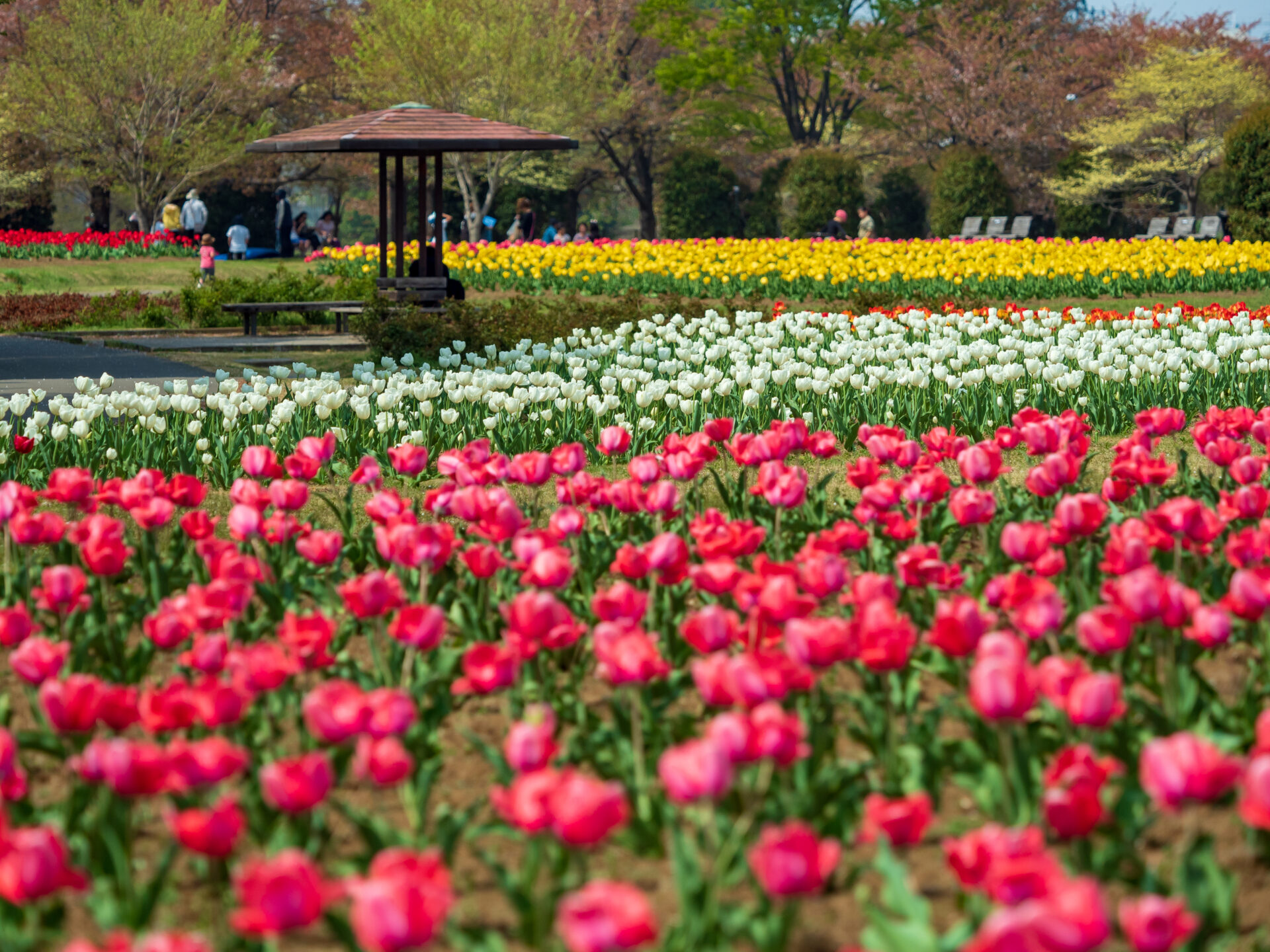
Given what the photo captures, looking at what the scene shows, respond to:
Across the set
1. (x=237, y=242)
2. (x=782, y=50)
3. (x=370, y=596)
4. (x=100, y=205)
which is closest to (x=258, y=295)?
(x=370, y=596)

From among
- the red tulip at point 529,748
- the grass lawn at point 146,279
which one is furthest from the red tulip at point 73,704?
the grass lawn at point 146,279

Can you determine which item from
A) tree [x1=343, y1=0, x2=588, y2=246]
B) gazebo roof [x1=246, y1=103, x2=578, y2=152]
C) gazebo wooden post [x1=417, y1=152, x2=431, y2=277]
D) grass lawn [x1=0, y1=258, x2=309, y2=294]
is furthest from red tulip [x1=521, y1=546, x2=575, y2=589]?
Result: tree [x1=343, y1=0, x2=588, y2=246]

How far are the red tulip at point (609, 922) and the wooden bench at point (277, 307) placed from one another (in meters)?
13.4

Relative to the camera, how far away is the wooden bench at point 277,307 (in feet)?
49.6

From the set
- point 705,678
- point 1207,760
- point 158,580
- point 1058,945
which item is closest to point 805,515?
point 158,580

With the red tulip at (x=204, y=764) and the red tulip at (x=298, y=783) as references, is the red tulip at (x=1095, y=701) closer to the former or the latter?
the red tulip at (x=298, y=783)

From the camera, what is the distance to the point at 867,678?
3596 mm

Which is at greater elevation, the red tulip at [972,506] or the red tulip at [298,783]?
the red tulip at [972,506]

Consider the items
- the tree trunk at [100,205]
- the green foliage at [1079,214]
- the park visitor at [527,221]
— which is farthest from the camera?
the green foliage at [1079,214]

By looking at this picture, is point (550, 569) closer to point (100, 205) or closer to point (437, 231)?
point (437, 231)

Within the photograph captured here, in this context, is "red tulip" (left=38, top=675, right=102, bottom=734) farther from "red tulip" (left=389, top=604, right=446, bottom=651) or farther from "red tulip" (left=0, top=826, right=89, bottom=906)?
"red tulip" (left=389, top=604, right=446, bottom=651)

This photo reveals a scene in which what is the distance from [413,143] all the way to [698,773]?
35.6 ft

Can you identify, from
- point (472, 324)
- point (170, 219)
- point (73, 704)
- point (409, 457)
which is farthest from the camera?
point (170, 219)

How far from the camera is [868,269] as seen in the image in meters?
19.3
